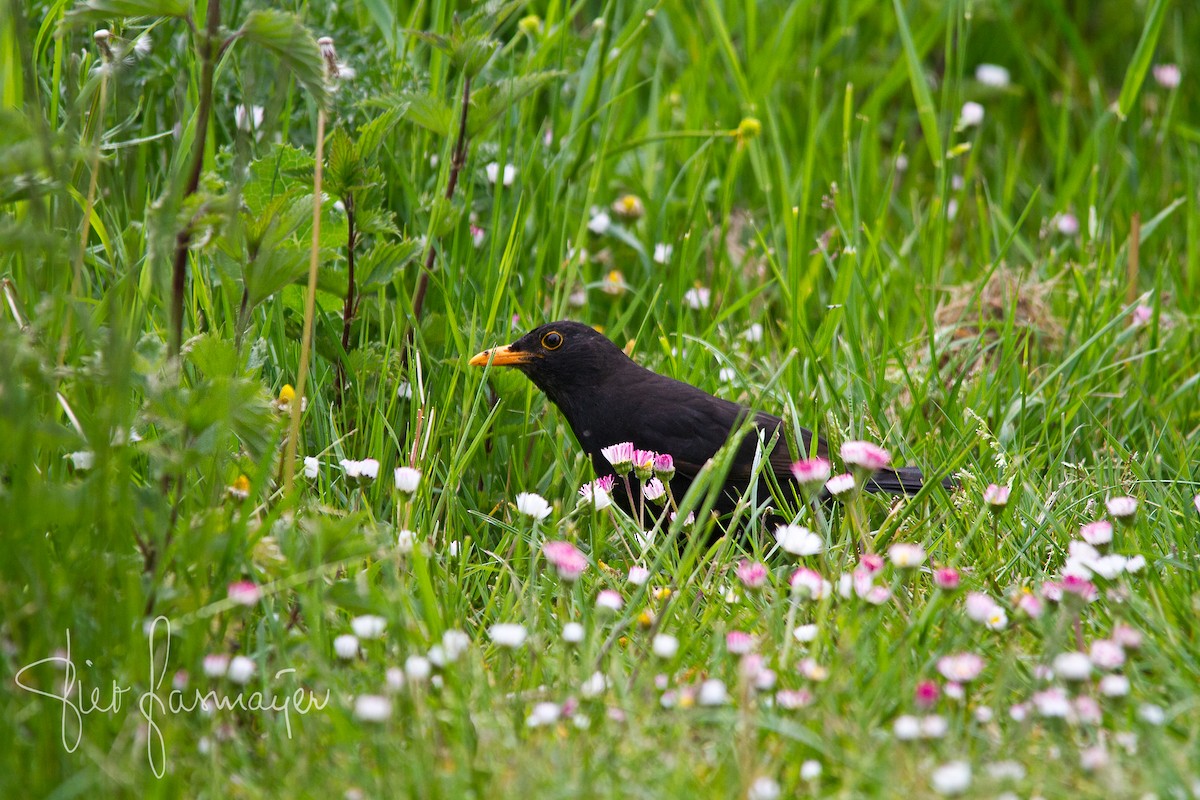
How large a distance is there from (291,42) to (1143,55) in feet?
11.3

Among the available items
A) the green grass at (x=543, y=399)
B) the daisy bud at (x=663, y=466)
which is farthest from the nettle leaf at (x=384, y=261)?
the daisy bud at (x=663, y=466)

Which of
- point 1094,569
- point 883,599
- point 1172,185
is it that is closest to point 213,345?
point 883,599

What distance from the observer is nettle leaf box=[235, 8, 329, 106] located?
2473mm

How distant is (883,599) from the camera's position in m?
2.61

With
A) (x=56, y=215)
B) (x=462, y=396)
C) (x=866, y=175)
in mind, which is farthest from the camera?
(x=866, y=175)

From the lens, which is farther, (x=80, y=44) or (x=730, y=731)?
(x=80, y=44)

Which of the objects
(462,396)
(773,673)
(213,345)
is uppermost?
(213,345)

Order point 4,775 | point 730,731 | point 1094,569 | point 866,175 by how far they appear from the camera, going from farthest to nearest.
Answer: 1. point 866,175
2. point 1094,569
3. point 730,731
4. point 4,775

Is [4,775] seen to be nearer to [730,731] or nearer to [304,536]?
[304,536]

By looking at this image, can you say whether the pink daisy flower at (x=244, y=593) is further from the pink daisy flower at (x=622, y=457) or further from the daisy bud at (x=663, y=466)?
the daisy bud at (x=663, y=466)

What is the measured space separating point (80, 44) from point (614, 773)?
323 centimetres
